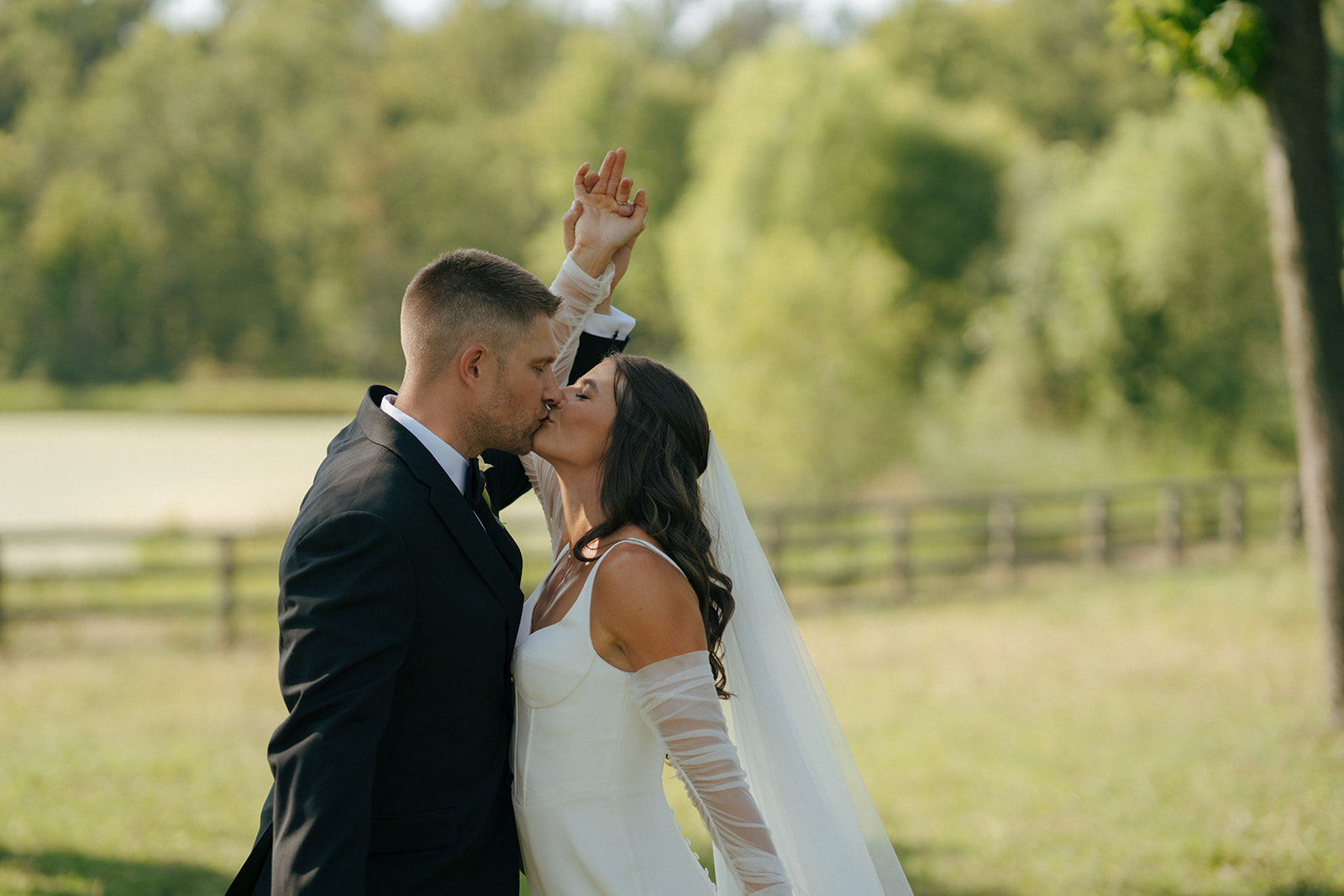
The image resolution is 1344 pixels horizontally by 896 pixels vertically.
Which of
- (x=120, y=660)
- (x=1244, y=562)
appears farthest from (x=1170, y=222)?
(x=120, y=660)

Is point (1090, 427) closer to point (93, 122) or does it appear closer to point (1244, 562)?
point (1244, 562)

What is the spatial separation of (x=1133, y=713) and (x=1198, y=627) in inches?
141

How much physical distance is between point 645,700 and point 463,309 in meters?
0.92

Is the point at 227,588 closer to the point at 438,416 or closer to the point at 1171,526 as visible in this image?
the point at 438,416

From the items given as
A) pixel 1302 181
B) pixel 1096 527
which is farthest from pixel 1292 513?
pixel 1302 181

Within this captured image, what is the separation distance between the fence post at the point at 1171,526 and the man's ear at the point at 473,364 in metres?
15.9

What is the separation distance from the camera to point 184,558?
18203 millimetres

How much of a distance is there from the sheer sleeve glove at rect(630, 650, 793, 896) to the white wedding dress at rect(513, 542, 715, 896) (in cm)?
9

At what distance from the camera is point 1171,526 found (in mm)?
→ 16125

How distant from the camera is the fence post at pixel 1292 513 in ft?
55.4

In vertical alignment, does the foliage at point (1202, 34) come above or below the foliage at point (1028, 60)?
below

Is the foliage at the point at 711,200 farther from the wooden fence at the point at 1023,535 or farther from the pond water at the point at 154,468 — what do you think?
the wooden fence at the point at 1023,535

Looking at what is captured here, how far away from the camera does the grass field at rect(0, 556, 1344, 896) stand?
5074 millimetres

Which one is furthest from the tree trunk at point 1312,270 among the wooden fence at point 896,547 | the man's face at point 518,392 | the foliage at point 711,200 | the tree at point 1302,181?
the wooden fence at point 896,547
